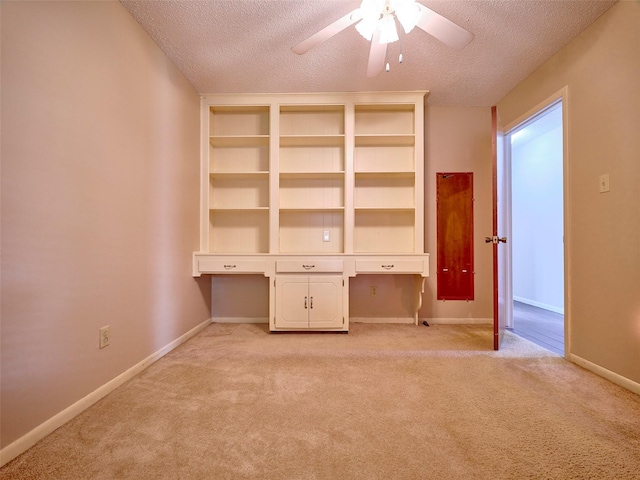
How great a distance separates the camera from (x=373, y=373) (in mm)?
1830

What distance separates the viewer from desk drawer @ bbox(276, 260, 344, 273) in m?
2.66

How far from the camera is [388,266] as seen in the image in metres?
2.70

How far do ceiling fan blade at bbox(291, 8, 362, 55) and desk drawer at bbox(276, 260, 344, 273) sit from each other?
1689 millimetres

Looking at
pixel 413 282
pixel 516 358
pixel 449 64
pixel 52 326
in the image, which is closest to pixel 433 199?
pixel 413 282

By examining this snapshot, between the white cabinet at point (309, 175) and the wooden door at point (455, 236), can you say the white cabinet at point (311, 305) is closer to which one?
the white cabinet at point (309, 175)

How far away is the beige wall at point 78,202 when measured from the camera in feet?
3.71

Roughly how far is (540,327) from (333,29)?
11.2 ft

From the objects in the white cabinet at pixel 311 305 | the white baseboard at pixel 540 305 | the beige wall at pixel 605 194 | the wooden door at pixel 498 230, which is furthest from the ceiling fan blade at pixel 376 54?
the white baseboard at pixel 540 305

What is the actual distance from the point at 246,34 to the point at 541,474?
113 inches

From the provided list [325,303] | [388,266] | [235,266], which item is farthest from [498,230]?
[235,266]

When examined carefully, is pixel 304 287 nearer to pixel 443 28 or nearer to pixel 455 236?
pixel 455 236

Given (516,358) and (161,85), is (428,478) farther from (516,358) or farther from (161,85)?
(161,85)

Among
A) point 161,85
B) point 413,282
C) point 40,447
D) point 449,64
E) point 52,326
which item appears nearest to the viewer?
point 40,447

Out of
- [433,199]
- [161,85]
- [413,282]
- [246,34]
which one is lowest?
[413,282]
